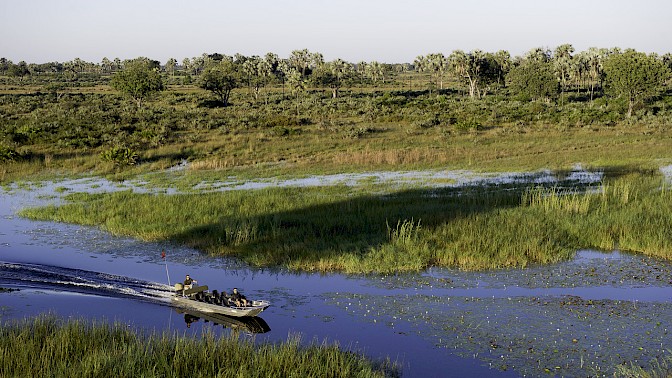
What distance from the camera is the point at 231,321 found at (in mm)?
17453

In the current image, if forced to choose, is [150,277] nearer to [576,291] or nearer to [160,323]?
[160,323]

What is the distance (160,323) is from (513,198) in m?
18.7

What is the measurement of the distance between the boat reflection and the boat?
0.41ft

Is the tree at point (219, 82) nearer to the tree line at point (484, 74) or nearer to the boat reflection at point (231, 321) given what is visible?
the tree line at point (484, 74)

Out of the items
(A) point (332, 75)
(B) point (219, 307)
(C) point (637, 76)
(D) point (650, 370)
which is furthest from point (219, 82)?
(D) point (650, 370)

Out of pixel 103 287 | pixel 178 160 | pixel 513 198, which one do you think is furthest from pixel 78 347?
pixel 178 160

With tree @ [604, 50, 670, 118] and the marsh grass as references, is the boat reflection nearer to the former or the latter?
the marsh grass

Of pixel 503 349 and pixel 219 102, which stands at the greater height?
pixel 219 102

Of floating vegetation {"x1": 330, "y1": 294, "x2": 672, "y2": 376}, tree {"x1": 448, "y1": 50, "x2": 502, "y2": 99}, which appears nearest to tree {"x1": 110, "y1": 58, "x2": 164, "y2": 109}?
tree {"x1": 448, "y1": 50, "x2": 502, "y2": 99}

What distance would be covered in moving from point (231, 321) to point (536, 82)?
333 feet

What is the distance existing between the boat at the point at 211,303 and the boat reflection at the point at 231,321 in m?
0.13

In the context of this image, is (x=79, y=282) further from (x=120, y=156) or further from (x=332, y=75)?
(x=332, y=75)

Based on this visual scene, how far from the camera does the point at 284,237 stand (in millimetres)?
24953

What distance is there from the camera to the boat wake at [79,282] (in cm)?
1973
